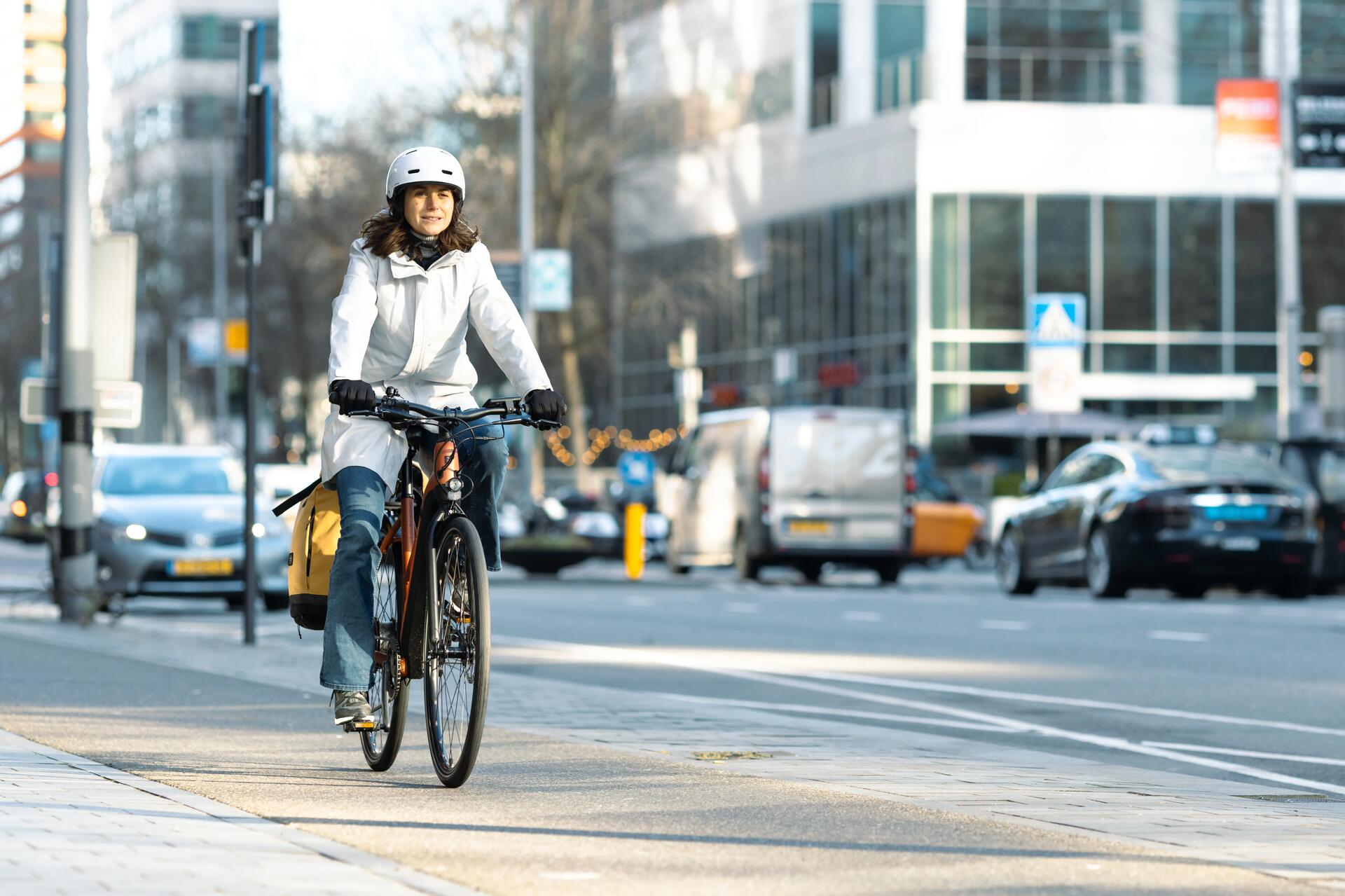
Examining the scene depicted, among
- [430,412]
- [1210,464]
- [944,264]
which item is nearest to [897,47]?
[944,264]

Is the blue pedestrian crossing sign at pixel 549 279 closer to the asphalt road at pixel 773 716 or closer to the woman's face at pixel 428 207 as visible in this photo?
the asphalt road at pixel 773 716

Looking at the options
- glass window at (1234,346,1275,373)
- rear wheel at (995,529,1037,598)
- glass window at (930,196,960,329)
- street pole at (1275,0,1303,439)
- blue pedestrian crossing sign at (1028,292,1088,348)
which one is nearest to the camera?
rear wheel at (995,529,1037,598)

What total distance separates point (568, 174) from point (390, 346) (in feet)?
139

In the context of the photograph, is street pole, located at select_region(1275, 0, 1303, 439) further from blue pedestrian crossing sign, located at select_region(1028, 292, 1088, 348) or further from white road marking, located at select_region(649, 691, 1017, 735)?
white road marking, located at select_region(649, 691, 1017, 735)

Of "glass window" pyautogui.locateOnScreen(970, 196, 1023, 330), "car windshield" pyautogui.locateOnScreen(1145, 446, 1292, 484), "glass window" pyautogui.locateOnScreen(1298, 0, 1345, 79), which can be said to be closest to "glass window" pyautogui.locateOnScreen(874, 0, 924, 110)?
"glass window" pyautogui.locateOnScreen(970, 196, 1023, 330)

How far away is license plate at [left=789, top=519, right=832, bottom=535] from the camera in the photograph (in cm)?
2884

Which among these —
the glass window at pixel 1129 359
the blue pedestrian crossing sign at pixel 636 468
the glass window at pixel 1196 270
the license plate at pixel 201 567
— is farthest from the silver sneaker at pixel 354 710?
the glass window at pixel 1196 270

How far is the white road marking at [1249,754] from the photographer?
970 cm

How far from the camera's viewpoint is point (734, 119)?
5778 cm

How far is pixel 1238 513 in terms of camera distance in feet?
74.1

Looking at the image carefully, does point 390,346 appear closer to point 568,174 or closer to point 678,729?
point 678,729

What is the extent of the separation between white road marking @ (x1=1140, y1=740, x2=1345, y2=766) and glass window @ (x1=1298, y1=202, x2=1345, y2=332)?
139ft

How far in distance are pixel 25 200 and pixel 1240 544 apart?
7401cm

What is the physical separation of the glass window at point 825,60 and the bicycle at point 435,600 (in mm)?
46624
